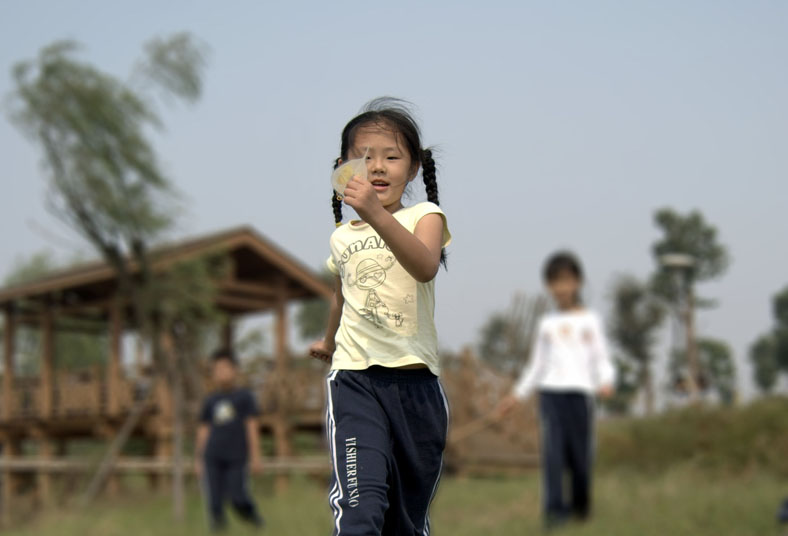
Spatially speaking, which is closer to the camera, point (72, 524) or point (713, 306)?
point (72, 524)

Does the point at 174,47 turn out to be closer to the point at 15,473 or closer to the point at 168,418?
the point at 168,418

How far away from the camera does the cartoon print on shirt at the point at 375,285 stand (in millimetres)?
2801

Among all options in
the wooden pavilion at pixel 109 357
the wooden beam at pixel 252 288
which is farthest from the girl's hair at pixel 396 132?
the wooden beam at pixel 252 288

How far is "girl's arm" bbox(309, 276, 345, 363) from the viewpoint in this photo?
2.99m

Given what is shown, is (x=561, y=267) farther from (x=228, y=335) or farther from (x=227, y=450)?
(x=228, y=335)

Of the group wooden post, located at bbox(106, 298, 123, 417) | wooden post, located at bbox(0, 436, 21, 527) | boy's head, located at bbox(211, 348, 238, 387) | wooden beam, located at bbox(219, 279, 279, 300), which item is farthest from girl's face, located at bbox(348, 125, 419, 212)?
wooden post, located at bbox(106, 298, 123, 417)

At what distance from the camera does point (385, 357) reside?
283 centimetres

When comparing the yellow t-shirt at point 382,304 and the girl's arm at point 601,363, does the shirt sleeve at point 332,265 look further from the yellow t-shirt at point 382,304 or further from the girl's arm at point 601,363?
the girl's arm at point 601,363

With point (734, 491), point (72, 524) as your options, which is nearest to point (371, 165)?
point (734, 491)

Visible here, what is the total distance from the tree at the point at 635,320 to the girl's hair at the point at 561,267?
139ft

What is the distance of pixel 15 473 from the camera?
21312mm

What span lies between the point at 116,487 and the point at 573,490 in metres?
10.5

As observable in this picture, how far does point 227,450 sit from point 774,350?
7456 cm

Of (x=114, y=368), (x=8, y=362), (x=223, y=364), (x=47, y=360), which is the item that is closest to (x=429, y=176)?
(x=223, y=364)
